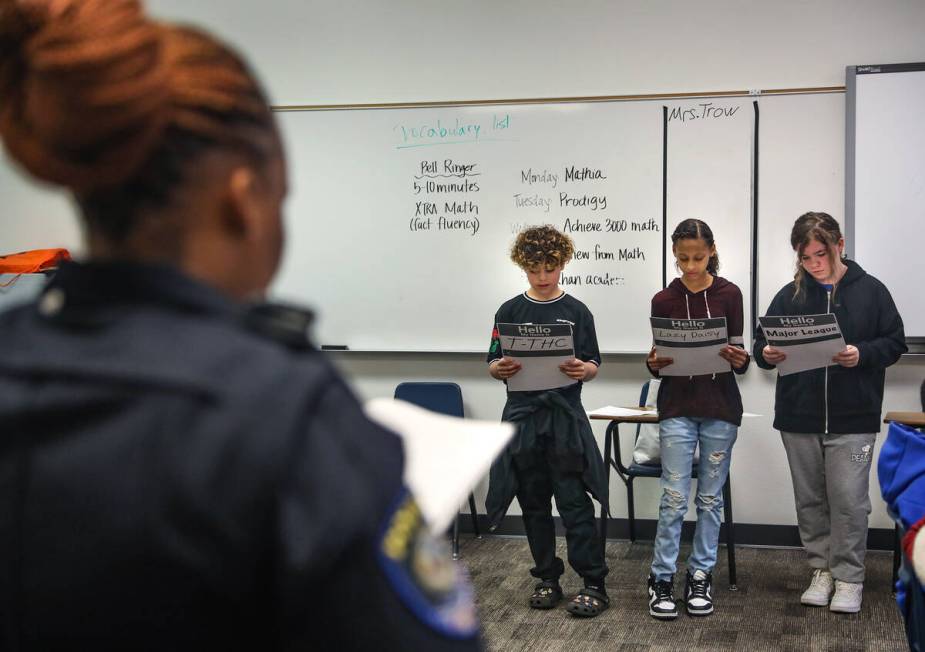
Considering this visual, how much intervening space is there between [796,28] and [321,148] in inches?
94.7

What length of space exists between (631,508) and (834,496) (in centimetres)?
122

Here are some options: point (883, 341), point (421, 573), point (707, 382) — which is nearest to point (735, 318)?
point (707, 382)

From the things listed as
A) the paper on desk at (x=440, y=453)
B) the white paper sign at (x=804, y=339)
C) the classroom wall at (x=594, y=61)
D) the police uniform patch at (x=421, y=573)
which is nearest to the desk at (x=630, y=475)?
the classroom wall at (x=594, y=61)

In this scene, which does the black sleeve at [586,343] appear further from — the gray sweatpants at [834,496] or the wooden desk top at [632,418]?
the gray sweatpants at [834,496]

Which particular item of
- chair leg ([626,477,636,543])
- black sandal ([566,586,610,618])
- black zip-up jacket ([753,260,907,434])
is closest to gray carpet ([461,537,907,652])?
black sandal ([566,586,610,618])

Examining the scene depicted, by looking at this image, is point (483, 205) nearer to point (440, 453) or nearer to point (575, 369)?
point (575, 369)

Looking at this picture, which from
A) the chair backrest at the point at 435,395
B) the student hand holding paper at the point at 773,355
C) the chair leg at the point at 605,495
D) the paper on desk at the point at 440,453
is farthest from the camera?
the chair backrest at the point at 435,395

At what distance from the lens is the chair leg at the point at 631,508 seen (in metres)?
4.78

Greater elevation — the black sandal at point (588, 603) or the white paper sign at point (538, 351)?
the white paper sign at point (538, 351)

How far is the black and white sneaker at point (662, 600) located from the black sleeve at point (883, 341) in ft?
3.74

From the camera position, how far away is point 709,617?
12.4ft

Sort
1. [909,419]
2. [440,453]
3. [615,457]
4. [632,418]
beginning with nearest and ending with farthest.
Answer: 1. [440,453]
2. [909,419]
3. [632,418]
4. [615,457]

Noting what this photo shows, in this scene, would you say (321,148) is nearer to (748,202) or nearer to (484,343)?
(484,343)

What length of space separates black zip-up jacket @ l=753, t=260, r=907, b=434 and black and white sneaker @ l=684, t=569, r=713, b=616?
0.68 metres
